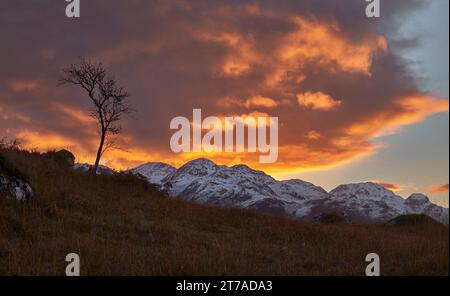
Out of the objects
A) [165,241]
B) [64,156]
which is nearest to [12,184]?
[165,241]

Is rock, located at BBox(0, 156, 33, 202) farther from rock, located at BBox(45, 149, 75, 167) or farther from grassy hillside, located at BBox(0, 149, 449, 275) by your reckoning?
rock, located at BBox(45, 149, 75, 167)

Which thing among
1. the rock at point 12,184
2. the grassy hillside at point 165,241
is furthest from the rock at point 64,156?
the rock at point 12,184

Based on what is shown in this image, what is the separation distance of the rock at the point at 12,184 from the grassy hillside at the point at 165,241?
1.58 ft

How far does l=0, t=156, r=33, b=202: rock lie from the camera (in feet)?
49.3

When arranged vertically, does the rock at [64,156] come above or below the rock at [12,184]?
above

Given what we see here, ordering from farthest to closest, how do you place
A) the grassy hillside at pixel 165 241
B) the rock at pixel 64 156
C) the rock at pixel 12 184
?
the rock at pixel 64 156 < the rock at pixel 12 184 < the grassy hillside at pixel 165 241

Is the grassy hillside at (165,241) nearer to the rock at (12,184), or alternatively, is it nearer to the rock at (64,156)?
the rock at (12,184)

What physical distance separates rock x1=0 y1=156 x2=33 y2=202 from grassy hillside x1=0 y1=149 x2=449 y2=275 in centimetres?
48

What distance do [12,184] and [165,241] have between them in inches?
234

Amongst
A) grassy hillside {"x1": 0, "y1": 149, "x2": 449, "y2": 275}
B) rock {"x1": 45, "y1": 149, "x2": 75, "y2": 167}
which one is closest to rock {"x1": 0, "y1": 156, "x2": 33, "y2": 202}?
grassy hillside {"x1": 0, "y1": 149, "x2": 449, "y2": 275}

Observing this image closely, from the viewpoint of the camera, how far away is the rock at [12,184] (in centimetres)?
1504
